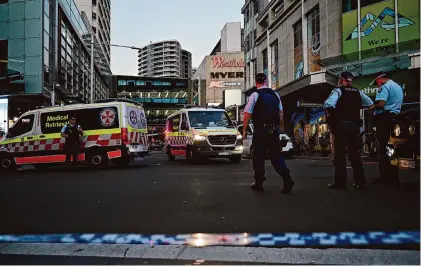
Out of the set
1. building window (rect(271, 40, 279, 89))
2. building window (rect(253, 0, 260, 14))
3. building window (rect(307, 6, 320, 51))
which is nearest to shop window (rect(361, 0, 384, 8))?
building window (rect(307, 6, 320, 51))

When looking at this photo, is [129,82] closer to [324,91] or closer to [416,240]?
[324,91]

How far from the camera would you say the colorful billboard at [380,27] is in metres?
17.1

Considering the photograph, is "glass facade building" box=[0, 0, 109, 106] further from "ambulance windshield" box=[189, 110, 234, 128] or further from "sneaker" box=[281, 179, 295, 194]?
"sneaker" box=[281, 179, 295, 194]

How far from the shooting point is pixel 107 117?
1237 cm

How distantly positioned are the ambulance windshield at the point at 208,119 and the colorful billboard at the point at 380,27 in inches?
322

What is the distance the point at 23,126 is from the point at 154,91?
9027cm

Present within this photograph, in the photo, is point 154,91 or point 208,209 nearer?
point 208,209

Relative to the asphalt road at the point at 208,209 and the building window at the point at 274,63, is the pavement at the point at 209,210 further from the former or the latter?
the building window at the point at 274,63

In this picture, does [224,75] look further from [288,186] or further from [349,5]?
[288,186]

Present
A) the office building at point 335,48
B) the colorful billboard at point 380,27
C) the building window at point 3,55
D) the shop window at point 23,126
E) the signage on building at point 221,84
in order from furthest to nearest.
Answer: the signage on building at point 221,84 → the building window at point 3,55 → the colorful billboard at point 380,27 → the office building at point 335,48 → the shop window at point 23,126

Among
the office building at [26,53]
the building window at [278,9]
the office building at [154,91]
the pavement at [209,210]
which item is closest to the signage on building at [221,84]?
the office building at [154,91]

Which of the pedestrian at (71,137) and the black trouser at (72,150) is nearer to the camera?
the pedestrian at (71,137)

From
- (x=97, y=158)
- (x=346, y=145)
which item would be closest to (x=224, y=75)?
(x=97, y=158)

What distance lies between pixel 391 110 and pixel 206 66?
254ft
